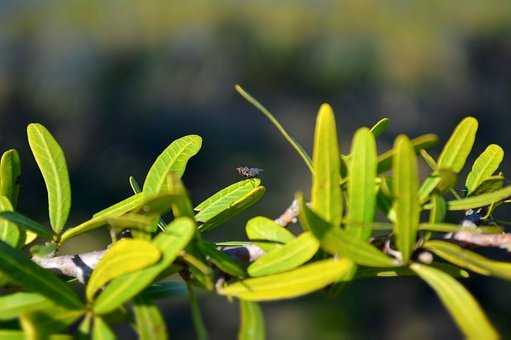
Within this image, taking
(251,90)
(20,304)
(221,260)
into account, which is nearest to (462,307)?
(221,260)

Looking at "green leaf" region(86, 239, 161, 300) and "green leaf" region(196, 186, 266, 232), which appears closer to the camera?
"green leaf" region(86, 239, 161, 300)

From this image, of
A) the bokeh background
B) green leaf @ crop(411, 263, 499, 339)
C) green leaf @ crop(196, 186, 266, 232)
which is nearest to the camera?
green leaf @ crop(411, 263, 499, 339)

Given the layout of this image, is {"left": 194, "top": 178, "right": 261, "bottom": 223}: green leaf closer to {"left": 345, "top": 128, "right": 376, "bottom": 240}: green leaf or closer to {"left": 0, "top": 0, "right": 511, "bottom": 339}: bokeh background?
{"left": 345, "top": 128, "right": 376, "bottom": 240}: green leaf

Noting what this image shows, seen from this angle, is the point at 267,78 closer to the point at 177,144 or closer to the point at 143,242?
the point at 177,144

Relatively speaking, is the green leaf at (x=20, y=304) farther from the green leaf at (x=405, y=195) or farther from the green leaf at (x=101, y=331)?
the green leaf at (x=405, y=195)

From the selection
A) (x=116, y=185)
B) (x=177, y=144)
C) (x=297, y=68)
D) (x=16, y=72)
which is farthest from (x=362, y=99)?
(x=177, y=144)

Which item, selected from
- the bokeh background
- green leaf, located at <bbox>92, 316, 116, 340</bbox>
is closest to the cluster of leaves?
green leaf, located at <bbox>92, 316, 116, 340</bbox>

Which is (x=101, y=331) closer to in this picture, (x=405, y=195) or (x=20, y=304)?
(x=20, y=304)
